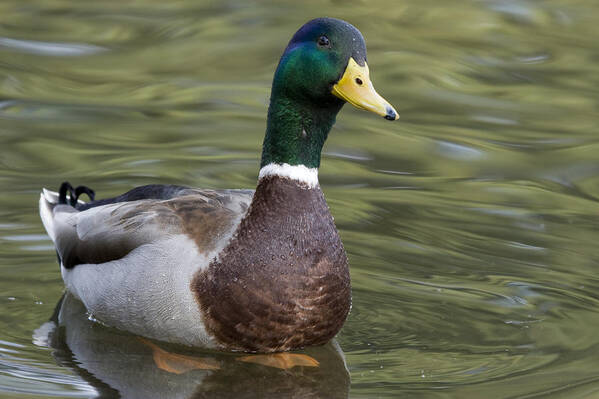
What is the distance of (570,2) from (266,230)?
806cm

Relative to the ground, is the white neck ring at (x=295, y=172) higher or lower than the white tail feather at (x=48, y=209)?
higher

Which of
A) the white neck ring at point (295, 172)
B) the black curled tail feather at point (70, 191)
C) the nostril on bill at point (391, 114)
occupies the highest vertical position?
the nostril on bill at point (391, 114)

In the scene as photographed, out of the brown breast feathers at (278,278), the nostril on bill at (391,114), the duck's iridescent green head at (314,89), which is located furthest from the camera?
the brown breast feathers at (278,278)

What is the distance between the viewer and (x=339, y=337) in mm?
6395

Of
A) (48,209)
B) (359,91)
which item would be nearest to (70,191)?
(48,209)

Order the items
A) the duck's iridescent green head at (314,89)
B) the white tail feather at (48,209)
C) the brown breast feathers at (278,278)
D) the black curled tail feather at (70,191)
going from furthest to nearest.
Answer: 1. the black curled tail feather at (70,191)
2. the white tail feather at (48,209)
3. the brown breast feathers at (278,278)
4. the duck's iridescent green head at (314,89)

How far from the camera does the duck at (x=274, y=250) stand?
577cm

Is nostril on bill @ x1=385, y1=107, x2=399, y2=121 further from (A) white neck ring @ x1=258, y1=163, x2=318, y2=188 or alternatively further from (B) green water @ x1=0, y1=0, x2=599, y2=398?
(B) green water @ x1=0, y1=0, x2=599, y2=398

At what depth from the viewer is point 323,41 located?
5.75 meters

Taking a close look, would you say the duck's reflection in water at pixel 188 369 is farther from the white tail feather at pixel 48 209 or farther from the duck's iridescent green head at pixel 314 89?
the duck's iridescent green head at pixel 314 89

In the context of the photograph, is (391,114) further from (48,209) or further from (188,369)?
(48,209)

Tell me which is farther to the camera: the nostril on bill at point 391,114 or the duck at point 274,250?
the duck at point 274,250

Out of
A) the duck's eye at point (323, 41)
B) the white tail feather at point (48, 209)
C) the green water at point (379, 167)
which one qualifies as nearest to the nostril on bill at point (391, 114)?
the duck's eye at point (323, 41)

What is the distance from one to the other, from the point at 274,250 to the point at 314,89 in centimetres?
82
